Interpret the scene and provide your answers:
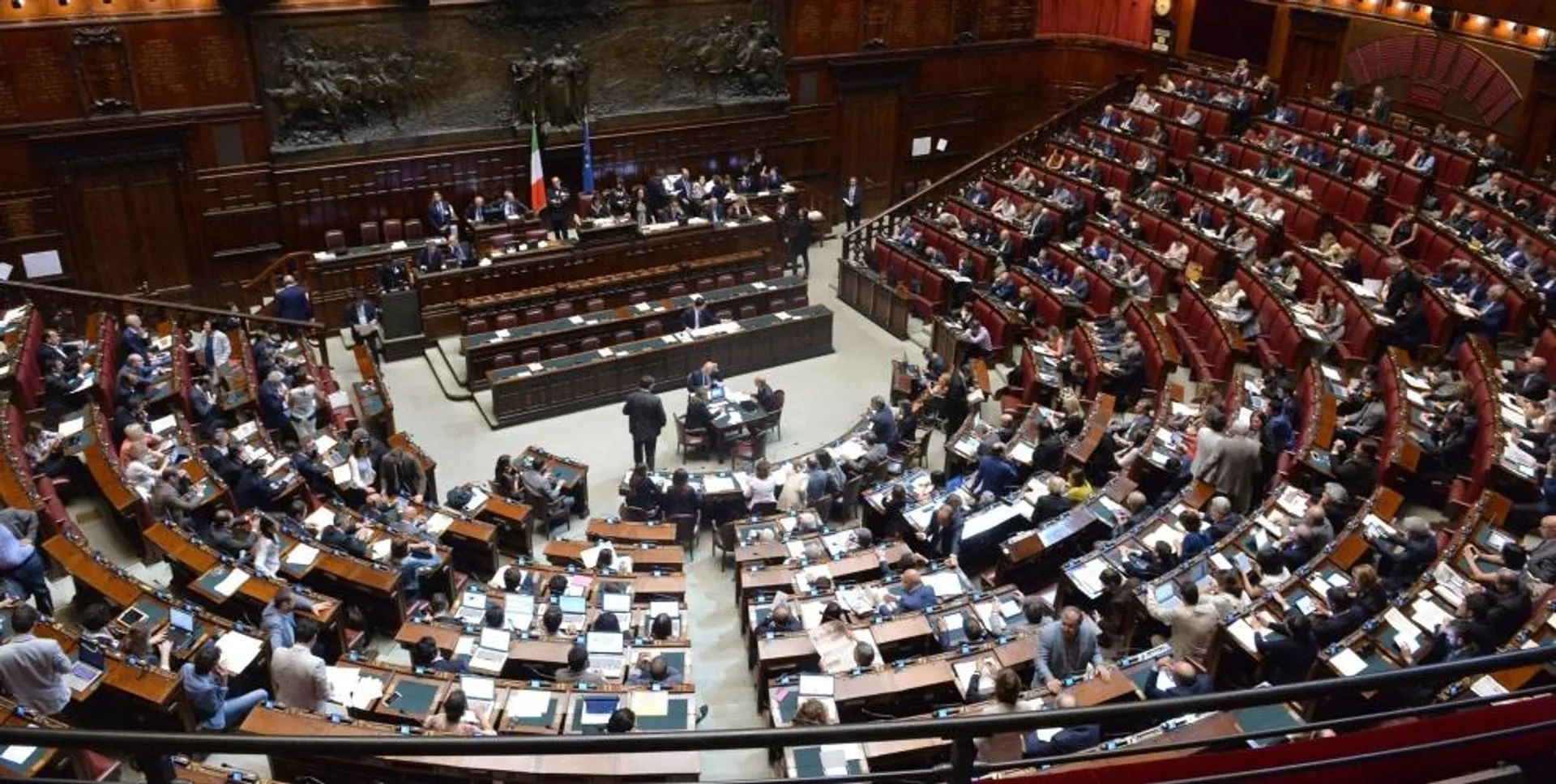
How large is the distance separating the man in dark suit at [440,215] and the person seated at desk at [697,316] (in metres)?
4.56

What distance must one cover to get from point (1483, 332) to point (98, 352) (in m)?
16.2

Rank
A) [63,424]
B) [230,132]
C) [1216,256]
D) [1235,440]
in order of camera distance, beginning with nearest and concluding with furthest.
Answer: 1. [1235,440]
2. [63,424]
3. [1216,256]
4. [230,132]

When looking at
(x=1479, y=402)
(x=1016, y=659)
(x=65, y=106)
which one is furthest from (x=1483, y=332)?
(x=65, y=106)

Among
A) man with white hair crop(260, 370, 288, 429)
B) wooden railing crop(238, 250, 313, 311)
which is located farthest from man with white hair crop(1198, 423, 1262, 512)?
wooden railing crop(238, 250, 313, 311)

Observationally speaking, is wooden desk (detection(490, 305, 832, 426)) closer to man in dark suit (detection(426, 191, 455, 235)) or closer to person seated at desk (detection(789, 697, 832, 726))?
man in dark suit (detection(426, 191, 455, 235))

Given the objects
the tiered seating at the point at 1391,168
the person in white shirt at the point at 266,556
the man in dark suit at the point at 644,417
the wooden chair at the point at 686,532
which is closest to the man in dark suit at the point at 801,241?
the man in dark suit at the point at 644,417

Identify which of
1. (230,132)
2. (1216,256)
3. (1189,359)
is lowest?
(1189,359)

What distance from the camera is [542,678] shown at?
9.40 m

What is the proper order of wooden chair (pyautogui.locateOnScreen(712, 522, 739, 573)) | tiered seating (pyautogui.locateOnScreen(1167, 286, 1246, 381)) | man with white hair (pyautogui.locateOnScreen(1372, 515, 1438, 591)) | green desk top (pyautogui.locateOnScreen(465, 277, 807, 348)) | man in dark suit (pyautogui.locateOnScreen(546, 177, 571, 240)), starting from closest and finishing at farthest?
man with white hair (pyautogui.locateOnScreen(1372, 515, 1438, 591)) < wooden chair (pyautogui.locateOnScreen(712, 522, 739, 573)) < tiered seating (pyautogui.locateOnScreen(1167, 286, 1246, 381)) < green desk top (pyautogui.locateOnScreen(465, 277, 807, 348)) < man in dark suit (pyautogui.locateOnScreen(546, 177, 571, 240))

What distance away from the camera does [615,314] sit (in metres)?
17.6

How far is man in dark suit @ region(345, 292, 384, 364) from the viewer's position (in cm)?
1703

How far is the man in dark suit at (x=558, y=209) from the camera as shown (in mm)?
19203

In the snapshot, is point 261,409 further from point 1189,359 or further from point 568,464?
point 1189,359

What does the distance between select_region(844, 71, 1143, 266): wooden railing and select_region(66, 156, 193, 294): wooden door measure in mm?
10789
